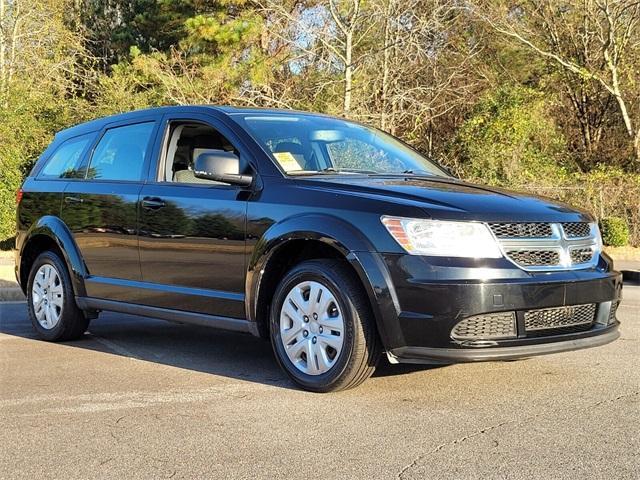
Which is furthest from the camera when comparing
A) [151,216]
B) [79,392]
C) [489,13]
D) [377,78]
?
[489,13]

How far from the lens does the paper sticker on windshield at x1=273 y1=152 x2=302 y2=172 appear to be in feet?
17.7

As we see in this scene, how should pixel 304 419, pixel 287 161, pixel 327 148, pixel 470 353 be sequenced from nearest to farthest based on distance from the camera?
1. pixel 304 419
2. pixel 470 353
3. pixel 287 161
4. pixel 327 148

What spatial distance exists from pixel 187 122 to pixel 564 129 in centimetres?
2494

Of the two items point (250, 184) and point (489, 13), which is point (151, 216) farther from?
point (489, 13)

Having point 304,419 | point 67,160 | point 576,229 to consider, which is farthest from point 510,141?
point 304,419

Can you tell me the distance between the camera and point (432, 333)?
4516mm

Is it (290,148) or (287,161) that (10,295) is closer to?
(290,148)

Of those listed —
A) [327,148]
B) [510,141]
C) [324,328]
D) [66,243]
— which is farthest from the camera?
[510,141]

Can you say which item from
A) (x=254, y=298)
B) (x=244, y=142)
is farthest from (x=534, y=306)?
(x=244, y=142)

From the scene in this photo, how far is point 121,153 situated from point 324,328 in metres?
2.61

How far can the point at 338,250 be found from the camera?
15.8ft

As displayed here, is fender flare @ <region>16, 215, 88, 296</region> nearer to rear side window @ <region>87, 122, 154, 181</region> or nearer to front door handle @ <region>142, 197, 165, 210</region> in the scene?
rear side window @ <region>87, 122, 154, 181</region>

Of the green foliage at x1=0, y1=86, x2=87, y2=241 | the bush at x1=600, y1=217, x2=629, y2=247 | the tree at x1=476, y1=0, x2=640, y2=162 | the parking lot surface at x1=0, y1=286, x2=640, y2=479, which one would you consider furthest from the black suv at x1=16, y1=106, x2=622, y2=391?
the tree at x1=476, y1=0, x2=640, y2=162

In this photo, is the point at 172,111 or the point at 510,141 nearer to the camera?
the point at 172,111
